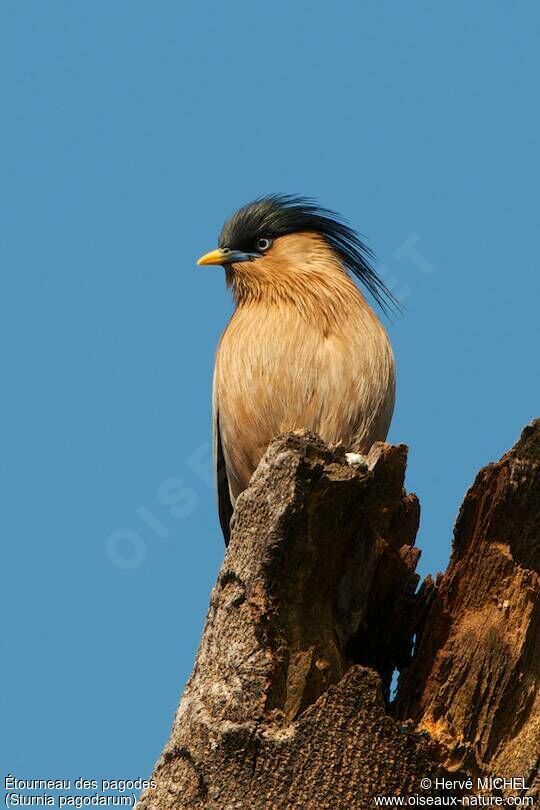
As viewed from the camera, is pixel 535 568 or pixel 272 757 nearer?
pixel 272 757

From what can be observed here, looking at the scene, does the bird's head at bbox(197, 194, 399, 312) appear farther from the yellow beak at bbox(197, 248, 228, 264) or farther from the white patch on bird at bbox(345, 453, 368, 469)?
the white patch on bird at bbox(345, 453, 368, 469)

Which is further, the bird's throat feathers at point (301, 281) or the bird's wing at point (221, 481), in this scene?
the bird's wing at point (221, 481)

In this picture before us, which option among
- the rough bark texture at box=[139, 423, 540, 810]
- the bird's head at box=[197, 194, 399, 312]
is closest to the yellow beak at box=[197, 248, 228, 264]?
the bird's head at box=[197, 194, 399, 312]

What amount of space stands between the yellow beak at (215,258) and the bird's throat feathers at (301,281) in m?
0.13

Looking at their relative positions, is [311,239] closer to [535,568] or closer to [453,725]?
[535,568]

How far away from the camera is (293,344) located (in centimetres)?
828

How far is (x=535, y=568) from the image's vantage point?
6.47 m

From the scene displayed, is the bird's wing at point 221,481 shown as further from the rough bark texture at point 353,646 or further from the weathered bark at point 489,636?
the weathered bark at point 489,636

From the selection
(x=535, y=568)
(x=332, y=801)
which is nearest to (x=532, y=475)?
(x=535, y=568)

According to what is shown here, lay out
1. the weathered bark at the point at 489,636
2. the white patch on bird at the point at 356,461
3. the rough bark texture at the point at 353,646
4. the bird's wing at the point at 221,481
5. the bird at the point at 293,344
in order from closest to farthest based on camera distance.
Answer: the rough bark texture at the point at 353,646 → the weathered bark at the point at 489,636 → the white patch on bird at the point at 356,461 → the bird at the point at 293,344 → the bird's wing at the point at 221,481

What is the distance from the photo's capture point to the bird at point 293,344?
26.6 feet

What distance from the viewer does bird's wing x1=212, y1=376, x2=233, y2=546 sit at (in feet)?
29.5

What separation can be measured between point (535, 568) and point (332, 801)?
193 cm

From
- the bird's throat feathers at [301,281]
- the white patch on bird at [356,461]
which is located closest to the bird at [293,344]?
the bird's throat feathers at [301,281]
